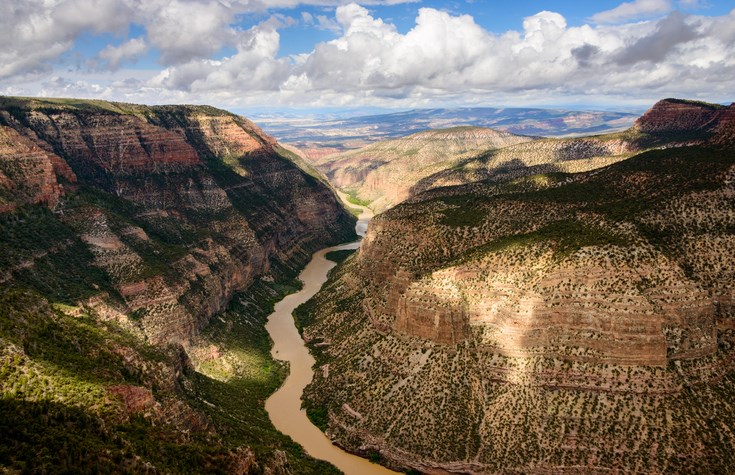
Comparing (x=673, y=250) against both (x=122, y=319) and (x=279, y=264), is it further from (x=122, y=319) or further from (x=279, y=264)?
(x=279, y=264)

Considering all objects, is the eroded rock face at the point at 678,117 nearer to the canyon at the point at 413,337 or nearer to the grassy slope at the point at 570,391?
the canyon at the point at 413,337

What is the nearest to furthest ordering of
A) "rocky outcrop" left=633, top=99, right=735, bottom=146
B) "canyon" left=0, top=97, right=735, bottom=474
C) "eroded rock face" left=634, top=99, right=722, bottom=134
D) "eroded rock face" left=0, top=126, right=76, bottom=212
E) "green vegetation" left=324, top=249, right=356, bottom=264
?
"canyon" left=0, top=97, right=735, bottom=474, "eroded rock face" left=0, top=126, right=76, bottom=212, "rocky outcrop" left=633, top=99, right=735, bottom=146, "green vegetation" left=324, top=249, right=356, bottom=264, "eroded rock face" left=634, top=99, right=722, bottom=134

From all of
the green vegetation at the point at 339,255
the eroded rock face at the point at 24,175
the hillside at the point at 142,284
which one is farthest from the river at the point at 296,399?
the eroded rock face at the point at 24,175

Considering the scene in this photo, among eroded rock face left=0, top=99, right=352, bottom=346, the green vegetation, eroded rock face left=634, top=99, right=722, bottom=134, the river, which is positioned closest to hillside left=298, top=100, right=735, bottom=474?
the river

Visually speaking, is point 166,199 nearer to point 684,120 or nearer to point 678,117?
point 678,117

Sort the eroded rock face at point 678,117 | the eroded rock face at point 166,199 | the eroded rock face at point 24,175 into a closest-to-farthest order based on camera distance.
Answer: the eroded rock face at point 24,175
the eroded rock face at point 166,199
the eroded rock face at point 678,117

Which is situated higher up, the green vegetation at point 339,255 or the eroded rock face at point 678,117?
the eroded rock face at point 678,117

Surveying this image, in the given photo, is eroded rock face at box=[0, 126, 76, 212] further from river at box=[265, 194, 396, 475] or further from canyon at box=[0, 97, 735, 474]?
river at box=[265, 194, 396, 475]
